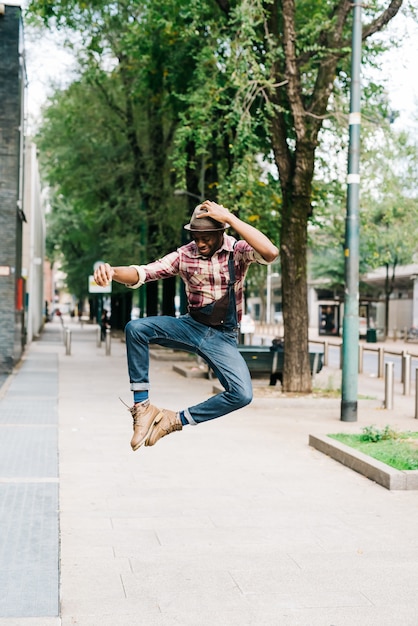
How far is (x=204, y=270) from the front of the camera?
483 centimetres

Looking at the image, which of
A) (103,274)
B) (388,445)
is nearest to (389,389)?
(388,445)

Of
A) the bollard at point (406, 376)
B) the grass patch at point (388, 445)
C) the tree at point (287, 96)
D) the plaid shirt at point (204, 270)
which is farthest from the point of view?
the bollard at point (406, 376)

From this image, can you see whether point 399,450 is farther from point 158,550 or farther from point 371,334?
point 371,334

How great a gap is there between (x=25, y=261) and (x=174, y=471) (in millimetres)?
31008

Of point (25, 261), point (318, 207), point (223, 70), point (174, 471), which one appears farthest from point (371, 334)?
point (174, 471)

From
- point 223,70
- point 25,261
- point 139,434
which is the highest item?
point 223,70

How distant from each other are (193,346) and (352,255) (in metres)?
9.29

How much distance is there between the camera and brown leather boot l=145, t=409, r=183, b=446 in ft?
16.1

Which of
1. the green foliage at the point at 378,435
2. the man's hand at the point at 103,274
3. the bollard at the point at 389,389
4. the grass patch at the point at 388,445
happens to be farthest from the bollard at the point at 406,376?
the man's hand at the point at 103,274

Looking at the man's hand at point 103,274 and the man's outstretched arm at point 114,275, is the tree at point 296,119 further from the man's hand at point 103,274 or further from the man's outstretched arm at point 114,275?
the man's hand at point 103,274

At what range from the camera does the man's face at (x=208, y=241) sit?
4684 mm

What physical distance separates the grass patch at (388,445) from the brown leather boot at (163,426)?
173 inches

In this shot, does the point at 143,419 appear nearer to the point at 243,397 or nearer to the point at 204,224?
the point at 243,397

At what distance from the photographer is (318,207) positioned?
2028cm
